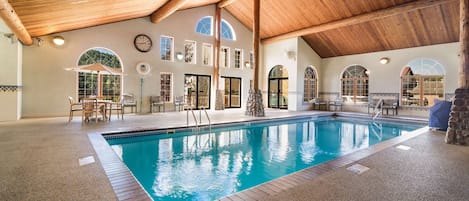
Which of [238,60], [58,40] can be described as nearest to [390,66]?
[238,60]

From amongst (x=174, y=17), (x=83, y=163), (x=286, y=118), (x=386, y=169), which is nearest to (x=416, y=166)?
(x=386, y=169)

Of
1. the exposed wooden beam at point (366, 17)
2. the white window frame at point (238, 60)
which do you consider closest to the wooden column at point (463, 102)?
the exposed wooden beam at point (366, 17)

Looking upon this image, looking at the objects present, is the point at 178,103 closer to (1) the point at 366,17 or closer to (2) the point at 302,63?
(2) the point at 302,63

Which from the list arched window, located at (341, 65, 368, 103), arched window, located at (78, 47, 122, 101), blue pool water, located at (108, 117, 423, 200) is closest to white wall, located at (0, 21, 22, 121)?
arched window, located at (78, 47, 122, 101)

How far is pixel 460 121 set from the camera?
14.3 ft

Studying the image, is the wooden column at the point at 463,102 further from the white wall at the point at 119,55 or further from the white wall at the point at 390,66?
the white wall at the point at 119,55

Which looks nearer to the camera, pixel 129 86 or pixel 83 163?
pixel 83 163

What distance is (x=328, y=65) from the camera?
12.2 m

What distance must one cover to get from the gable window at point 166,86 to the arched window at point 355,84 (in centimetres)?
821

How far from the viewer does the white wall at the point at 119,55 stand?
7.12 metres

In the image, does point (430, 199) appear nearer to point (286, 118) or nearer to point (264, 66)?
point (286, 118)

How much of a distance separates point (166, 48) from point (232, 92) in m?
3.79

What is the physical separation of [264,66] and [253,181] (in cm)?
1023

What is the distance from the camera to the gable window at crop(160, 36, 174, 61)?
9.45 metres
